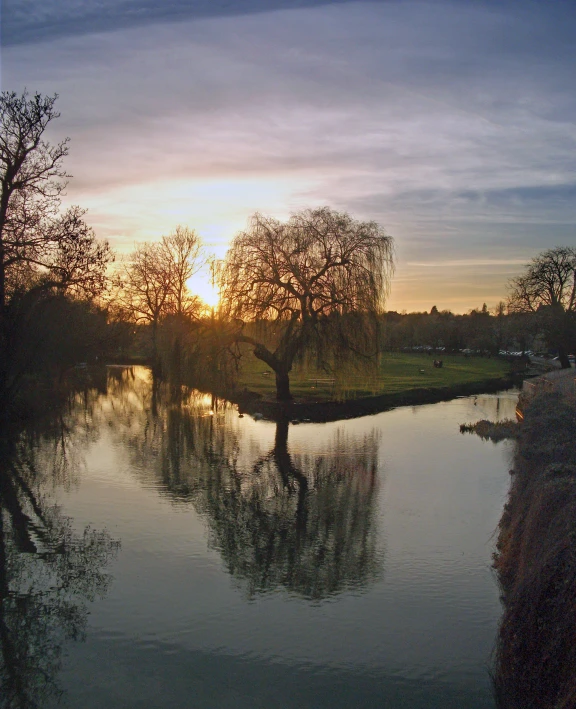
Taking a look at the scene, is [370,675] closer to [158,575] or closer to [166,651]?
[166,651]

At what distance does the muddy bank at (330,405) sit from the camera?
1086 inches

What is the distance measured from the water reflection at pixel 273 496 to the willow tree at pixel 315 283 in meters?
5.48

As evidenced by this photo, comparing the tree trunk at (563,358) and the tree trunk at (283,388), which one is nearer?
the tree trunk at (283,388)

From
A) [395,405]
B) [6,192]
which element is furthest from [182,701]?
[395,405]

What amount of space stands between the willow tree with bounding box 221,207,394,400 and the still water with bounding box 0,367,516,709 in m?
9.58

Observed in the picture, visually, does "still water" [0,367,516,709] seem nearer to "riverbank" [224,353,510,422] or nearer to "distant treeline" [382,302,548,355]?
"riverbank" [224,353,510,422]

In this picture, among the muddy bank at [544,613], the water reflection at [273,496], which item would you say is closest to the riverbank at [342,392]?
the water reflection at [273,496]

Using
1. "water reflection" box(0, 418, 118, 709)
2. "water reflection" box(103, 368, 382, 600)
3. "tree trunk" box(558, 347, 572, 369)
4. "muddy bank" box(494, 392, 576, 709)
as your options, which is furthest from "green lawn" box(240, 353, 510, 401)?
"muddy bank" box(494, 392, 576, 709)

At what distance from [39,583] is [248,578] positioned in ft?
9.79

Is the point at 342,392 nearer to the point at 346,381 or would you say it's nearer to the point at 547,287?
the point at 346,381

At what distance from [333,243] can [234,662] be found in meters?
22.7

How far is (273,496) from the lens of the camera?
14.4m

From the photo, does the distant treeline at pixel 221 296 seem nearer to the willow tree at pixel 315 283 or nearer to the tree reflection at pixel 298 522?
the willow tree at pixel 315 283

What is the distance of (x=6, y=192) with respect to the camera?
21594mm
